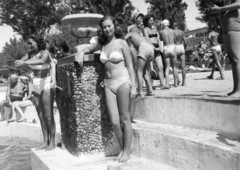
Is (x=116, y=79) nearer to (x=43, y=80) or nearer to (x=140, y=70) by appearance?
(x=140, y=70)

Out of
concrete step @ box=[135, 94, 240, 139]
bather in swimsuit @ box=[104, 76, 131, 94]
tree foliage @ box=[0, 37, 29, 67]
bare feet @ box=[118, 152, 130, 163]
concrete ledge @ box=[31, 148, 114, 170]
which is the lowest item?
concrete ledge @ box=[31, 148, 114, 170]

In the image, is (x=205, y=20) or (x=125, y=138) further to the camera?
(x=205, y=20)

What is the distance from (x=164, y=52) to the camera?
746 centimetres

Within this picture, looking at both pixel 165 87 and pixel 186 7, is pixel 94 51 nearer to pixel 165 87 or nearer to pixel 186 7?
pixel 165 87

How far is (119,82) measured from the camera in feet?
13.0

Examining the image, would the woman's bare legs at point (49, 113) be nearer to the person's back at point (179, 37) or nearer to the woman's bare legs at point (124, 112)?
the woman's bare legs at point (124, 112)

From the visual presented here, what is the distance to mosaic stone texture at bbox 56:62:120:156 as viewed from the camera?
14.6 feet

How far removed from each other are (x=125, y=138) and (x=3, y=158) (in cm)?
387

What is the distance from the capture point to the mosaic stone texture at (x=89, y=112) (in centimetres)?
445

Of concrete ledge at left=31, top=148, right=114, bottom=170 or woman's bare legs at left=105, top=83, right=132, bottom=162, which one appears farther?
concrete ledge at left=31, top=148, right=114, bottom=170

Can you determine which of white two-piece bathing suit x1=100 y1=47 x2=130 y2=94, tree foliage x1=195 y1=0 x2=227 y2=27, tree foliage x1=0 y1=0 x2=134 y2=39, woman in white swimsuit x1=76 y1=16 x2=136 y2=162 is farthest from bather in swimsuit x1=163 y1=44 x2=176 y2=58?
tree foliage x1=195 y1=0 x2=227 y2=27

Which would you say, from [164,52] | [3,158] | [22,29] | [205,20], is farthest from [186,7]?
[3,158]

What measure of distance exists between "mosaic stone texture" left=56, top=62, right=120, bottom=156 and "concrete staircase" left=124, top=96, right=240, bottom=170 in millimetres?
461

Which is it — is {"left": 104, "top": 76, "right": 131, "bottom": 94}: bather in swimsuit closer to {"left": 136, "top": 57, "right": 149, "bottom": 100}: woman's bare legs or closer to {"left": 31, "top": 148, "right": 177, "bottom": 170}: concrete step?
{"left": 31, "top": 148, "right": 177, "bottom": 170}: concrete step
